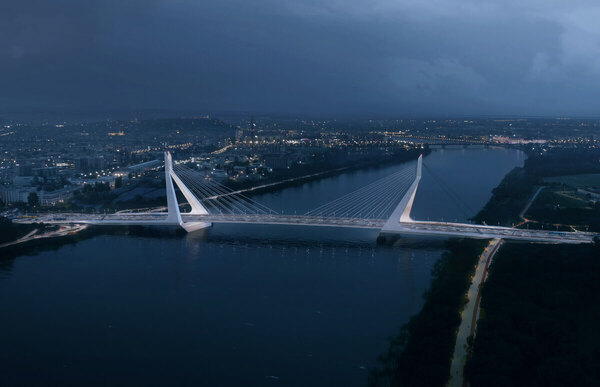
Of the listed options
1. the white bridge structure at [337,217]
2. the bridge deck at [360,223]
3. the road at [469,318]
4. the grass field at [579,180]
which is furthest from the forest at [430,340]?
the grass field at [579,180]

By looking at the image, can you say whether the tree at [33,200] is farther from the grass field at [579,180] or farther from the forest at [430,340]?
the grass field at [579,180]

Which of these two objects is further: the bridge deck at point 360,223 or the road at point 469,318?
the bridge deck at point 360,223

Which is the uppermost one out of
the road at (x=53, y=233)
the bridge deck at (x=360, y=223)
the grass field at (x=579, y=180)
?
the grass field at (x=579, y=180)

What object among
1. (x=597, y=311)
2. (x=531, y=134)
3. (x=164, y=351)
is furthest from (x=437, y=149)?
(x=164, y=351)

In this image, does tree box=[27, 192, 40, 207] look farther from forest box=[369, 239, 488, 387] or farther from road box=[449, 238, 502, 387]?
road box=[449, 238, 502, 387]

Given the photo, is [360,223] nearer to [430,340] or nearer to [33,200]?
[430,340]

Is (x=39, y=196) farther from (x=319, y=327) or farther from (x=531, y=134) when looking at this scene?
(x=531, y=134)
